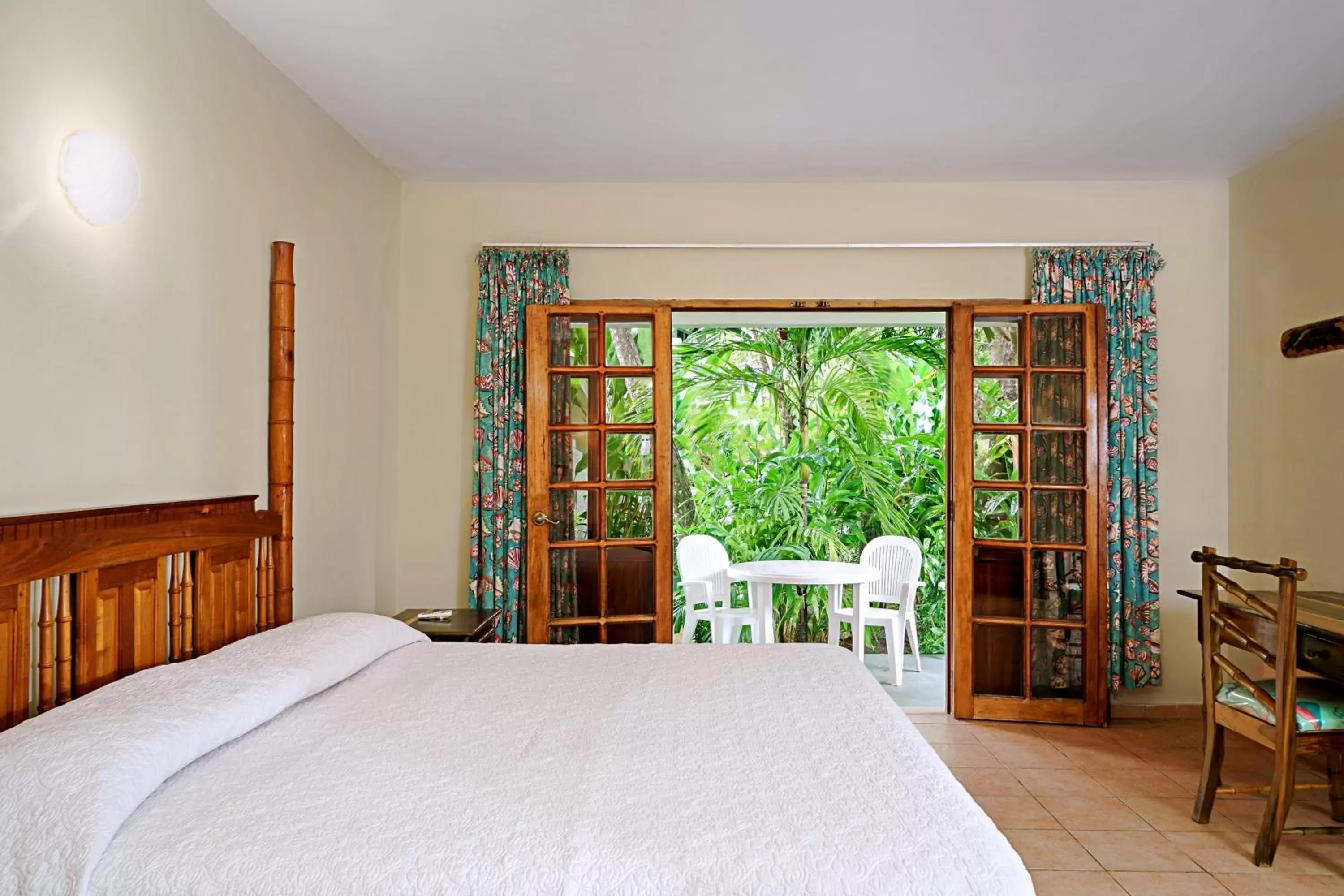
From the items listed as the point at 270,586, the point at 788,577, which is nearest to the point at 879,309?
the point at 788,577

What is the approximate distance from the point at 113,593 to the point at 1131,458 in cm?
421

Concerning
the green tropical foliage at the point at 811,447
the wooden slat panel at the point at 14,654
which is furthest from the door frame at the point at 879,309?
the wooden slat panel at the point at 14,654

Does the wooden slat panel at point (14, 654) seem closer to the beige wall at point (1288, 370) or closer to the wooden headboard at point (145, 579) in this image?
the wooden headboard at point (145, 579)

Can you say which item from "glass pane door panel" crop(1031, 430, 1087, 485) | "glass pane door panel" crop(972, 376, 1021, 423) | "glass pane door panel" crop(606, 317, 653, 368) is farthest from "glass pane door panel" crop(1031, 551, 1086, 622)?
"glass pane door panel" crop(606, 317, 653, 368)

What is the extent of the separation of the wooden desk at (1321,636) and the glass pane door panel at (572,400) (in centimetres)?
271

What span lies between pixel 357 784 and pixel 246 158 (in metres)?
2.16

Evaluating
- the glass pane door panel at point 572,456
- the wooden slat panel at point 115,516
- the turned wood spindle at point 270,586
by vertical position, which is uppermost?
the glass pane door panel at point 572,456

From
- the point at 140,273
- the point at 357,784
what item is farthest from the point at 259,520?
the point at 357,784

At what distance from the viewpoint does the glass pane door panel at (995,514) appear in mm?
4438

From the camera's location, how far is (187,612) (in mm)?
2365

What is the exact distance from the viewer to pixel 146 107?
2363 millimetres

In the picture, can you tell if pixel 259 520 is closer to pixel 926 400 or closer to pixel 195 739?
pixel 195 739

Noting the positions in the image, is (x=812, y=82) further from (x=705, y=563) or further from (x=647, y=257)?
(x=705, y=563)

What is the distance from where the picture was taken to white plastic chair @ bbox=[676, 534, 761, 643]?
5629 mm
